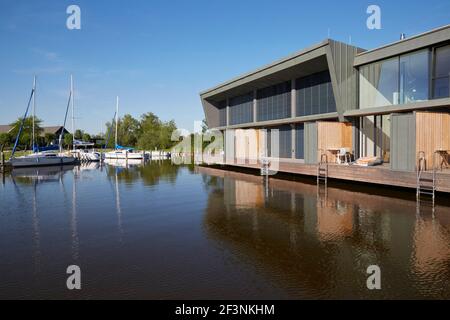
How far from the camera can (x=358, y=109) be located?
64.7 ft

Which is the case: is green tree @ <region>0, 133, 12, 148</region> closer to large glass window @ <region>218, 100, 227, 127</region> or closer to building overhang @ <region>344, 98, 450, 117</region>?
large glass window @ <region>218, 100, 227, 127</region>

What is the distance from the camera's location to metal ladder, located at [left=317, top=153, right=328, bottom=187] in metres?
18.6

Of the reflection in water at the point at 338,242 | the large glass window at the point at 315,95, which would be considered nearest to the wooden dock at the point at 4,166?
the reflection in water at the point at 338,242

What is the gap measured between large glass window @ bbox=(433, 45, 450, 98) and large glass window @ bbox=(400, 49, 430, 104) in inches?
14.5

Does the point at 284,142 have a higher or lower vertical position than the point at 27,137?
lower

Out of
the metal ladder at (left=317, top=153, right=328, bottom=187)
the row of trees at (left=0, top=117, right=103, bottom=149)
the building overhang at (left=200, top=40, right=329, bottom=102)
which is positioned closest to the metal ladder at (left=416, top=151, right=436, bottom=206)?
the metal ladder at (left=317, top=153, right=328, bottom=187)

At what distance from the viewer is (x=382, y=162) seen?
61.7 feet

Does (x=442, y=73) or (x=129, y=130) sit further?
(x=129, y=130)

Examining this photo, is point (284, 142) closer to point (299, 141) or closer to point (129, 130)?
point (299, 141)

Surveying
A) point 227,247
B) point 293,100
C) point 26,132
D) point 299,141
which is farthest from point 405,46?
point 26,132

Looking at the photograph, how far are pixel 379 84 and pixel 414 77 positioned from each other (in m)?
2.09

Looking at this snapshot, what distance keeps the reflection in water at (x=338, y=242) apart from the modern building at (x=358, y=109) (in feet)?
9.02
